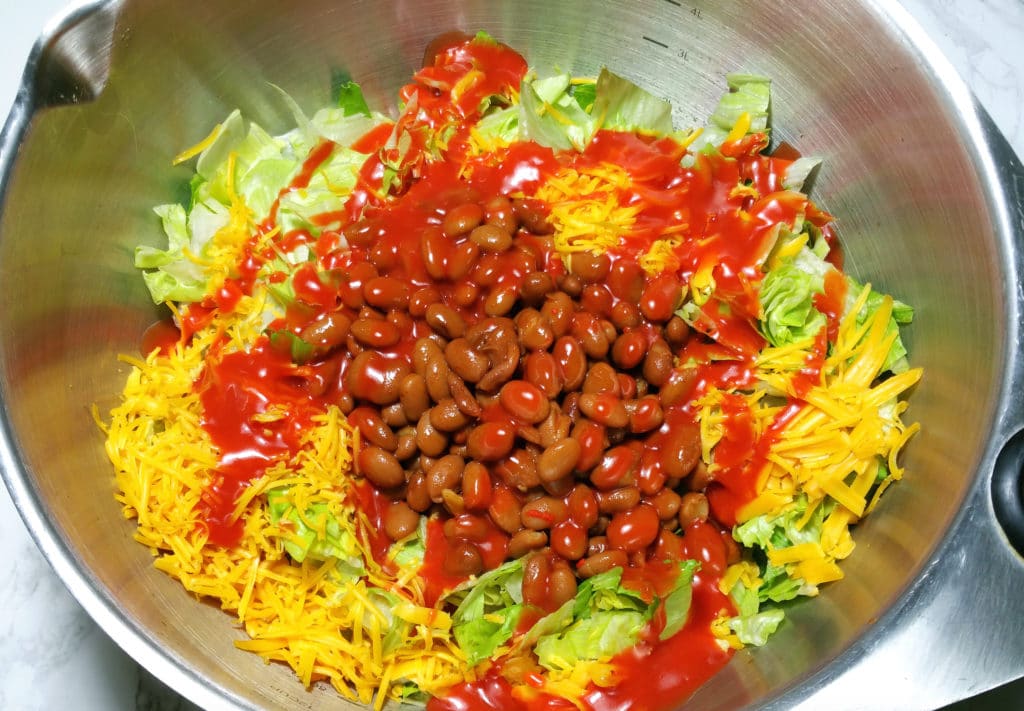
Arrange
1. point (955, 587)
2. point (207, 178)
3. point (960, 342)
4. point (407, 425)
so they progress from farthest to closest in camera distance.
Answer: point (207, 178) → point (407, 425) → point (960, 342) → point (955, 587)

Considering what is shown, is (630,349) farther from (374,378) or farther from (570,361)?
(374,378)

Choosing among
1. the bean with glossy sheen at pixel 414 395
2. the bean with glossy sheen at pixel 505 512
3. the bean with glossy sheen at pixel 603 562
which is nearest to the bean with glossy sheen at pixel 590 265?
the bean with glossy sheen at pixel 414 395

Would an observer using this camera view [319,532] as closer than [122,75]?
Yes

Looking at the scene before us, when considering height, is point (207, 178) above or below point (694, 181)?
below

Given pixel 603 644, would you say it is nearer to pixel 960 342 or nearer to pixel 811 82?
pixel 960 342

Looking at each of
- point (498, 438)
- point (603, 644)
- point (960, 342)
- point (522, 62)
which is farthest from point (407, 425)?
point (960, 342)

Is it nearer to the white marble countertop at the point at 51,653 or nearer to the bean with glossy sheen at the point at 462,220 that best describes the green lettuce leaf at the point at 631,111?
the bean with glossy sheen at the point at 462,220

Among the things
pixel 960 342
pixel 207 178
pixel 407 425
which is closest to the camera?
pixel 960 342

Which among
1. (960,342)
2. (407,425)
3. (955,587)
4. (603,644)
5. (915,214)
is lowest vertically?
(603,644)
